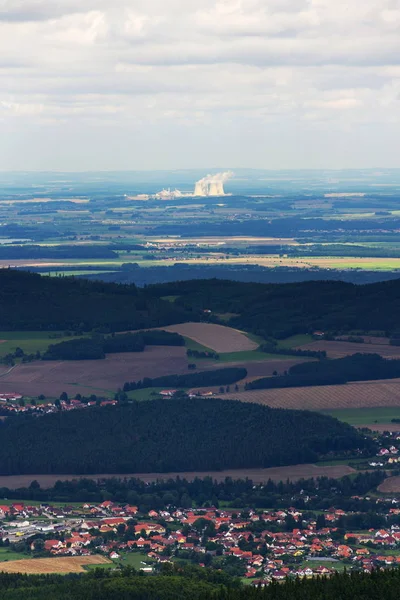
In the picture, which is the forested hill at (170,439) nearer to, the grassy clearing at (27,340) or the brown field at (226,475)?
the brown field at (226,475)

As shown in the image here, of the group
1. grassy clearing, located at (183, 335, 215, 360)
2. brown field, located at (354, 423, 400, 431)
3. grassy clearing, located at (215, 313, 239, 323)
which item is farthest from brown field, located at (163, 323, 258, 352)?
brown field, located at (354, 423, 400, 431)

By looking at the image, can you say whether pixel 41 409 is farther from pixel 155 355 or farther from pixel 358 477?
pixel 358 477

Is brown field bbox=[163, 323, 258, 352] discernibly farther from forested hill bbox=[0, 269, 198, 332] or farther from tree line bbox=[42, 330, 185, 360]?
forested hill bbox=[0, 269, 198, 332]

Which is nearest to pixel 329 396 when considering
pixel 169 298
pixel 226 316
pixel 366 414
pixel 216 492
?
pixel 366 414

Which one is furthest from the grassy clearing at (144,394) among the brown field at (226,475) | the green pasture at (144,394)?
the brown field at (226,475)

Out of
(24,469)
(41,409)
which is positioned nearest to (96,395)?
(41,409)
